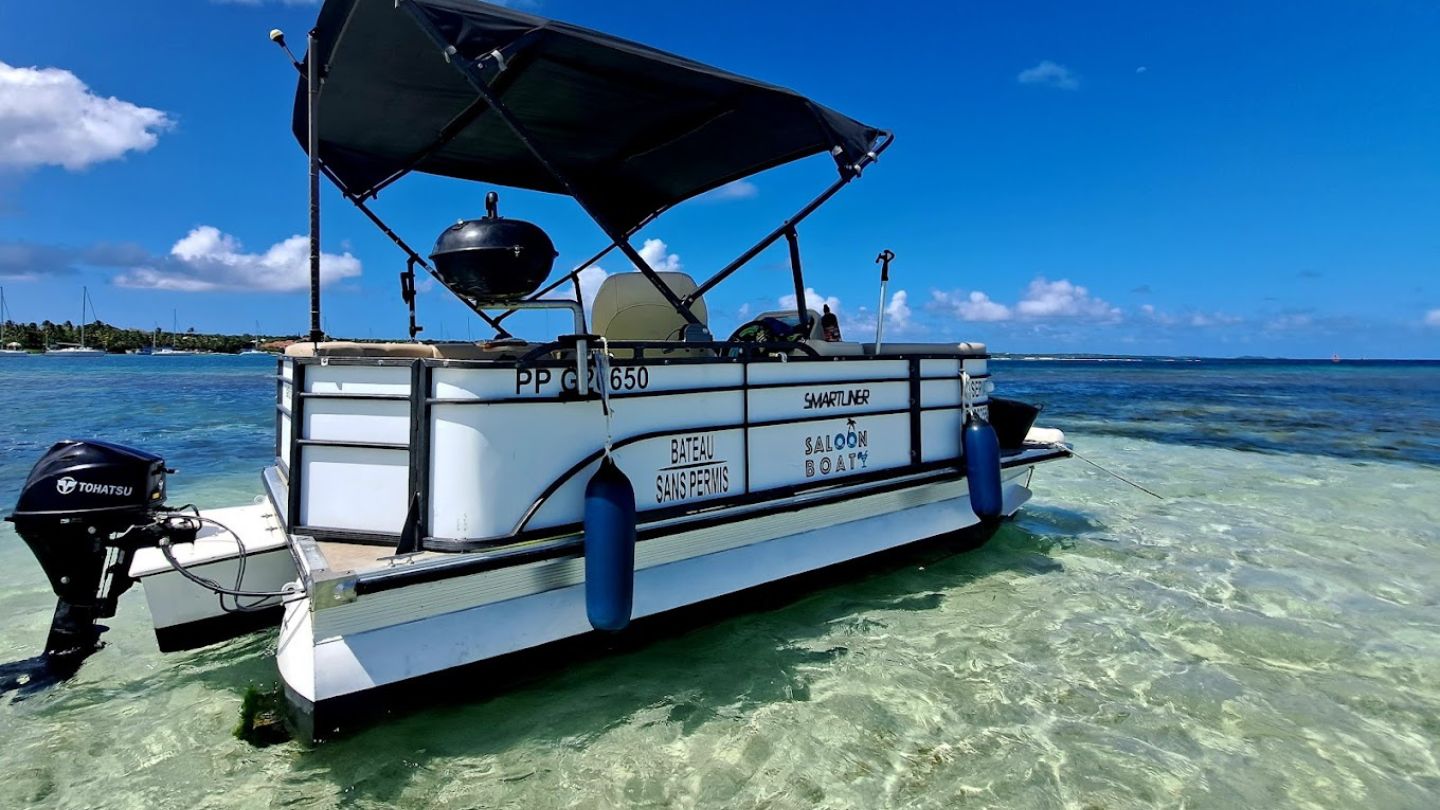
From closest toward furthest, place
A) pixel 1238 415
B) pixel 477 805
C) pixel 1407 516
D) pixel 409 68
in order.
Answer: pixel 477 805 < pixel 409 68 < pixel 1407 516 < pixel 1238 415

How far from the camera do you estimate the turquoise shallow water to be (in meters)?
3.11

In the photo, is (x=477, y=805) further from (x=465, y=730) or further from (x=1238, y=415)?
(x=1238, y=415)

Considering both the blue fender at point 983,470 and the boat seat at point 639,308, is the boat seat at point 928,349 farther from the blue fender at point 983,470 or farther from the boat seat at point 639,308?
the boat seat at point 639,308

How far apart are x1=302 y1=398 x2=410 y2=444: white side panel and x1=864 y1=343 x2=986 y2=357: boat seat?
3.30 metres

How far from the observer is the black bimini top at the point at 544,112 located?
3.81 metres

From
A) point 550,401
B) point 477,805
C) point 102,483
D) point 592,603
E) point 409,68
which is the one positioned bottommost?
point 477,805

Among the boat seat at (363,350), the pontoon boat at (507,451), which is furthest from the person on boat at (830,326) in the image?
the boat seat at (363,350)

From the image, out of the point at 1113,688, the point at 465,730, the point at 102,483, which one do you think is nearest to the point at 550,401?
the point at 465,730

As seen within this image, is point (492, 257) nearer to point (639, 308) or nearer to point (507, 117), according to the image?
point (507, 117)

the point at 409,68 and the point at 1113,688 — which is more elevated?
the point at 409,68

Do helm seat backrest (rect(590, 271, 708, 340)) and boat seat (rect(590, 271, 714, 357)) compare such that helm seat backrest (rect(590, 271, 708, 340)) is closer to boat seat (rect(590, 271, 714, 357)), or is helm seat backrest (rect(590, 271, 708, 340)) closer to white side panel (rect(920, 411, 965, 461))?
boat seat (rect(590, 271, 714, 357))

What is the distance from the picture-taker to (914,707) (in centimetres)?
379

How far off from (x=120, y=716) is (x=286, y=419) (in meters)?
1.81

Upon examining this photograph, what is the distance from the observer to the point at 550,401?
3.69m
